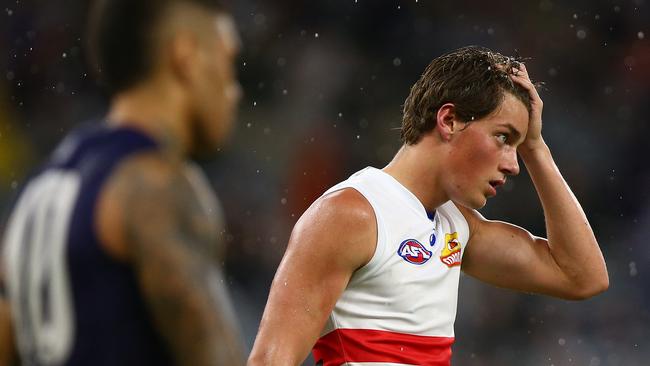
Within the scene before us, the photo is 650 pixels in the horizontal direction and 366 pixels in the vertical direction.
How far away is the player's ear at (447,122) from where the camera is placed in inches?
149

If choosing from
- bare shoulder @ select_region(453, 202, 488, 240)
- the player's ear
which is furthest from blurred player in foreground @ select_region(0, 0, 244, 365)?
bare shoulder @ select_region(453, 202, 488, 240)

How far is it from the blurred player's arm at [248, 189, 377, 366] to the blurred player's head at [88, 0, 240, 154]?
1507 mm

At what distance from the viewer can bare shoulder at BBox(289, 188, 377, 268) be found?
3377 mm

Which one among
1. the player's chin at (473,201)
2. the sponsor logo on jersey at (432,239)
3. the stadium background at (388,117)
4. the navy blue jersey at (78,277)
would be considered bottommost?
the stadium background at (388,117)

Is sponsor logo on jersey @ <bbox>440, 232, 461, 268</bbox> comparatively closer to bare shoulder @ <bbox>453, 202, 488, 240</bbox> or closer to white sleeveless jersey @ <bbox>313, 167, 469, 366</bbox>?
white sleeveless jersey @ <bbox>313, 167, 469, 366</bbox>

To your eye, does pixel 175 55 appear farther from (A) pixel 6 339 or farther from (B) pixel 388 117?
(B) pixel 388 117

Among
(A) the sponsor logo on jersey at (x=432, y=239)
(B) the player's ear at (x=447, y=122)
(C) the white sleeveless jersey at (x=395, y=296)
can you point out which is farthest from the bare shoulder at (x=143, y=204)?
(B) the player's ear at (x=447, y=122)

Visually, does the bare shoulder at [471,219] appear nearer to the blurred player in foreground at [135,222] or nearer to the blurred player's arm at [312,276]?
the blurred player's arm at [312,276]

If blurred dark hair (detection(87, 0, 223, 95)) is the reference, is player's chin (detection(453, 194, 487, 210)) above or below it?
below

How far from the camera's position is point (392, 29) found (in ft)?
29.0

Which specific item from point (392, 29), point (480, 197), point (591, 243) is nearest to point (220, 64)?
point (480, 197)

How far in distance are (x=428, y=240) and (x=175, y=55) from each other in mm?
2018

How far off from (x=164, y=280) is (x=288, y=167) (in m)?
6.54

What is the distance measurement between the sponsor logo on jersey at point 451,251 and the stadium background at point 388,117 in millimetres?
3918
